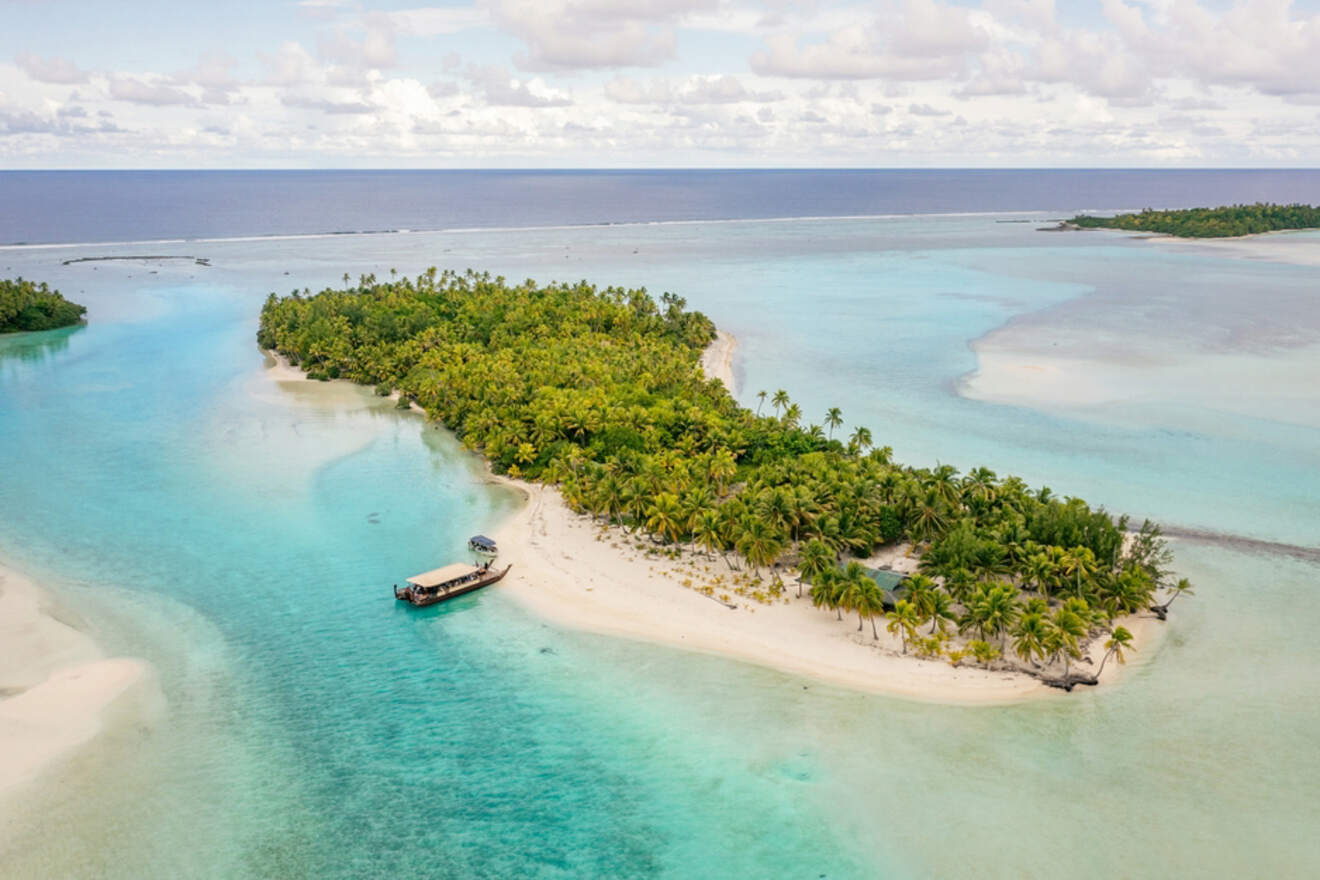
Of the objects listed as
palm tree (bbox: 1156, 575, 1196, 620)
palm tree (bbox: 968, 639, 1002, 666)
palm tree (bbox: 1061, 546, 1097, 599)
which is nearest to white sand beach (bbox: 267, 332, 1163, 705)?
palm tree (bbox: 968, 639, 1002, 666)

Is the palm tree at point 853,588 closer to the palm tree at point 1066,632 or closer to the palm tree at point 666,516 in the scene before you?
the palm tree at point 1066,632

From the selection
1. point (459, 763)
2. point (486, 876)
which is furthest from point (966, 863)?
point (459, 763)

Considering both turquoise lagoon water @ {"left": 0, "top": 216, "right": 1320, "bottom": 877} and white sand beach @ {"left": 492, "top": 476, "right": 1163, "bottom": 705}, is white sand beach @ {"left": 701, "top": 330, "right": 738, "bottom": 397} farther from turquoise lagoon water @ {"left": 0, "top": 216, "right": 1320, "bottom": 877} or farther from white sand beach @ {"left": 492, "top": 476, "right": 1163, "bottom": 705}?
white sand beach @ {"left": 492, "top": 476, "right": 1163, "bottom": 705}

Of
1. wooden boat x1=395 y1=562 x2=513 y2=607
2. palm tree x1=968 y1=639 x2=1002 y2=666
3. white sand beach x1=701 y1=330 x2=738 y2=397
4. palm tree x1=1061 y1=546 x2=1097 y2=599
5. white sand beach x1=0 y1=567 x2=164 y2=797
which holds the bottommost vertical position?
white sand beach x1=0 y1=567 x2=164 y2=797

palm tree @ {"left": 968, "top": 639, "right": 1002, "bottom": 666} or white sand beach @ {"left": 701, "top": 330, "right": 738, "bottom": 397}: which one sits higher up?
white sand beach @ {"left": 701, "top": 330, "right": 738, "bottom": 397}

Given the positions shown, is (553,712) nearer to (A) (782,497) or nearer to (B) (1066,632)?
(A) (782,497)
